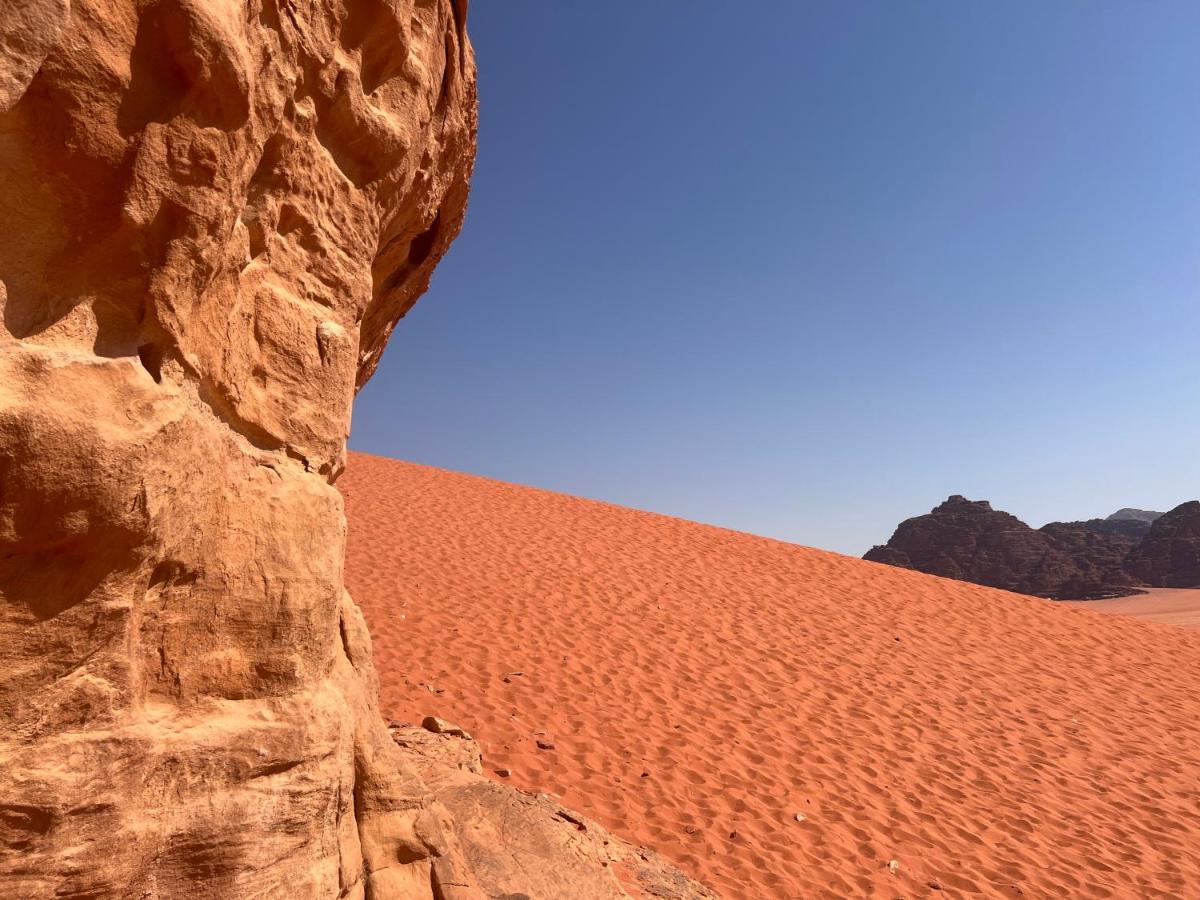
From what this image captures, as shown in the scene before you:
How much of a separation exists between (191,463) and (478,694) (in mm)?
5047

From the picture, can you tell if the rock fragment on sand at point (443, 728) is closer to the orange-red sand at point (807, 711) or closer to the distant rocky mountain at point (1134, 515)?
the orange-red sand at point (807, 711)

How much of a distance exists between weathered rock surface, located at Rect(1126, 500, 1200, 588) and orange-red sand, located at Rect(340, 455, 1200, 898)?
38.5 metres

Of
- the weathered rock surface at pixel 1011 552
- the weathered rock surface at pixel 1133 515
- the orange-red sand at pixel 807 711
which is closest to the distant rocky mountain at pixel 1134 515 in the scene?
the weathered rock surface at pixel 1133 515

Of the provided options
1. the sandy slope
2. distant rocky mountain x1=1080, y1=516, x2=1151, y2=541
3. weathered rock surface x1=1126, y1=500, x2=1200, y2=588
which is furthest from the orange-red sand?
distant rocky mountain x1=1080, y1=516, x2=1151, y2=541

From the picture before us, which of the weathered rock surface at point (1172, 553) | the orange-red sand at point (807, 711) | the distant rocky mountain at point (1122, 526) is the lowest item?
the orange-red sand at point (807, 711)

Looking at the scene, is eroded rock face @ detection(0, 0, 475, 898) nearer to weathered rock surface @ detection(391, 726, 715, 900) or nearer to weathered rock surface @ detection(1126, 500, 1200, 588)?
weathered rock surface @ detection(391, 726, 715, 900)

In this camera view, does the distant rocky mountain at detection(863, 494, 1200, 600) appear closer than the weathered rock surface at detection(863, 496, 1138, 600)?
Yes

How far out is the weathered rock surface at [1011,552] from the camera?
1706 inches

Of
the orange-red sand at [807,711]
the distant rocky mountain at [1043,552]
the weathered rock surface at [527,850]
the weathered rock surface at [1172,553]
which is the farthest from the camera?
the distant rocky mountain at [1043,552]

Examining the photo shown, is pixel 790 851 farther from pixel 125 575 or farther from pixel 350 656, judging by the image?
pixel 125 575

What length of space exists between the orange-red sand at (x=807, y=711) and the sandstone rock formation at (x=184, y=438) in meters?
3.18

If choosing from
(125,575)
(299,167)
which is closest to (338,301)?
(299,167)

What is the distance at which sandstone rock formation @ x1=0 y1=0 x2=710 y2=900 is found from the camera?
A: 4.05 feet

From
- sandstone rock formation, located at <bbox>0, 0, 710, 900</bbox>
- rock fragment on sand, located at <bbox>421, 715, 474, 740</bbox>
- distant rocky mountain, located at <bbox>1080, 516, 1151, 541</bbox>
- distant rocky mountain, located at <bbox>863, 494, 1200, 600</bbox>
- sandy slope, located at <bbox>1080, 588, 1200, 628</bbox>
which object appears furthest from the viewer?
distant rocky mountain, located at <bbox>1080, 516, 1151, 541</bbox>
